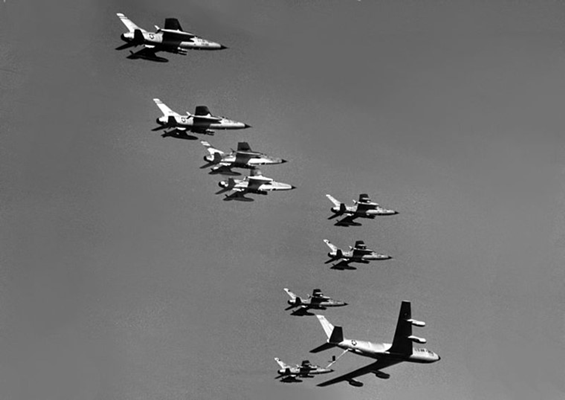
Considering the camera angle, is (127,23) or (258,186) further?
(258,186)

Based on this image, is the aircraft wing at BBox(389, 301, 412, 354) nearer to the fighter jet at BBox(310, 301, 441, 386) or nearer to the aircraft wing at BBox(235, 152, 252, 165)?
the fighter jet at BBox(310, 301, 441, 386)

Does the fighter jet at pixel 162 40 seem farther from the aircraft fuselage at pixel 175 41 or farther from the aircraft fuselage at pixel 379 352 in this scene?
the aircraft fuselage at pixel 379 352

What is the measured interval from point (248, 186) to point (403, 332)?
19.8 m

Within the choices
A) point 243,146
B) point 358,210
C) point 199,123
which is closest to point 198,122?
point 199,123

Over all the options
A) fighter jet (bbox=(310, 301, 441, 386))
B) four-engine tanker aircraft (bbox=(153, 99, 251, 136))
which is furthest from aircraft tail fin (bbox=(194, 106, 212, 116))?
fighter jet (bbox=(310, 301, 441, 386))

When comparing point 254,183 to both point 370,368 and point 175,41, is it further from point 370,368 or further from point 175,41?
point 175,41

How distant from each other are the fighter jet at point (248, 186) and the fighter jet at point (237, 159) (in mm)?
3261

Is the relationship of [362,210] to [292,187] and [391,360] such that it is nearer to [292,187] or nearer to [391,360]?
[292,187]

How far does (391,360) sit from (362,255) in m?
15.2

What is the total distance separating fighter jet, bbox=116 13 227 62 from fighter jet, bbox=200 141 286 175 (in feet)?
54.9

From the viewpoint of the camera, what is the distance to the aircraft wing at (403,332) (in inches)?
4530

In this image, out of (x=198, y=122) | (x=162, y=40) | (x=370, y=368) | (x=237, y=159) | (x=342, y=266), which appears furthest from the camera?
(x=342, y=266)

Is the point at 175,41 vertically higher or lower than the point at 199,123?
higher

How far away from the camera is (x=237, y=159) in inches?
4505
